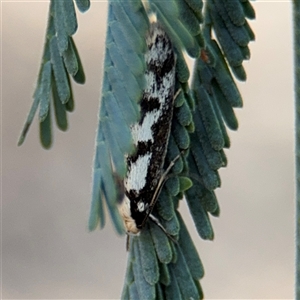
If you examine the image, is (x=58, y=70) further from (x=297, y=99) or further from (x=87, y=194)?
(x=87, y=194)

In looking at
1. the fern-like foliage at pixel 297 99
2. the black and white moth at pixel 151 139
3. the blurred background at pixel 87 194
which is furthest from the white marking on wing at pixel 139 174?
the blurred background at pixel 87 194

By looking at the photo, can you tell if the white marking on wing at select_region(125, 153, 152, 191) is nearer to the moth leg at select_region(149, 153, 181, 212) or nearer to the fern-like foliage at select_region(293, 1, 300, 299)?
the moth leg at select_region(149, 153, 181, 212)

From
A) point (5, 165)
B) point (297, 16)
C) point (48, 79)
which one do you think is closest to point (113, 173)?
point (48, 79)

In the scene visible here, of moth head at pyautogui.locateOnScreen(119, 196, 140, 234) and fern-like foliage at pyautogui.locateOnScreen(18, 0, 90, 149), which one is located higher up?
fern-like foliage at pyautogui.locateOnScreen(18, 0, 90, 149)

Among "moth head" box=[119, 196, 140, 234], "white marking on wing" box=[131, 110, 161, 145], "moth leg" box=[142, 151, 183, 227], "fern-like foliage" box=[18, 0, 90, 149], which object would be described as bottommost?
"moth head" box=[119, 196, 140, 234]

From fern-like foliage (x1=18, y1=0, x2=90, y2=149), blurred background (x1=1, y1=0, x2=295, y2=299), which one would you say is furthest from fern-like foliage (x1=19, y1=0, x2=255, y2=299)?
blurred background (x1=1, y1=0, x2=295, y2=299)

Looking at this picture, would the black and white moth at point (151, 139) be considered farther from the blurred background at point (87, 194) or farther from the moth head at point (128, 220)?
the blurred background at point (87, 194)
